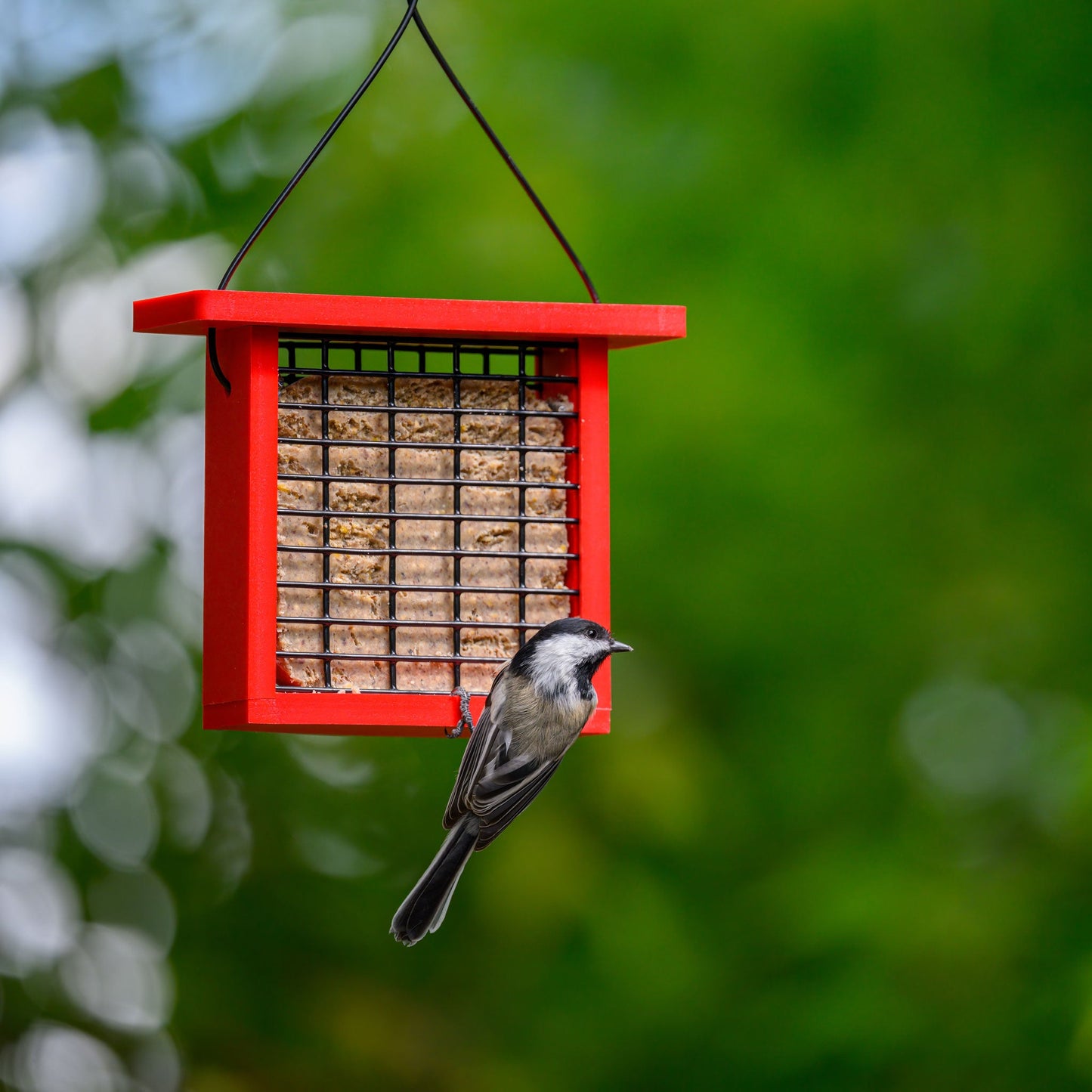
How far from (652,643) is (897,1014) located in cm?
149

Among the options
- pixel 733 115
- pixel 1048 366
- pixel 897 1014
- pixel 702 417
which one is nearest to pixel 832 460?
pixel 702 417

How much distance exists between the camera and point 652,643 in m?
5.95

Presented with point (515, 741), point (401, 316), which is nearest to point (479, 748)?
point (515, 741)

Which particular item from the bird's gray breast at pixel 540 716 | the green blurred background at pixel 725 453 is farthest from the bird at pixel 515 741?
the green blurred background at pixel 725 453

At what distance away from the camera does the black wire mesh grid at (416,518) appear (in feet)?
11.1

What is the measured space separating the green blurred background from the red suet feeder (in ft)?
6.98

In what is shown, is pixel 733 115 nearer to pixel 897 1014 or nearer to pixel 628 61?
pixel 628 61

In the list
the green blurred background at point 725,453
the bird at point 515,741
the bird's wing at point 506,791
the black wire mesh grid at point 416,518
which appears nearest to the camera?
the bird at point 515,741

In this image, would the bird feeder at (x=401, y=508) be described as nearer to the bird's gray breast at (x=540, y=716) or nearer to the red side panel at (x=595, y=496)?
the red side panel at (x=595, y=496)

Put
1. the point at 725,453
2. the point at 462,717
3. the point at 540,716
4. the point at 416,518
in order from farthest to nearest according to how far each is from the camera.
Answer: the point at 725,453 → the point at 416,518 → the point at 462,717 → the point at 540,716

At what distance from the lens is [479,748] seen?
322 cm

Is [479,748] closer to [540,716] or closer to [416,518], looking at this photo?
[540,716]

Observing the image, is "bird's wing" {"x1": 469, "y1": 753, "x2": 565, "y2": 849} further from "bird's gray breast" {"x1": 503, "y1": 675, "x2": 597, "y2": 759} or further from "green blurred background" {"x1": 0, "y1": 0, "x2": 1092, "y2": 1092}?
"green blurred background" {"x1": 0, "y1": 0, "x2": 1092, "y2": 1092}

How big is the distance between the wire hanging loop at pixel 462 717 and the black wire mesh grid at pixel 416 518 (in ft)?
0.21
